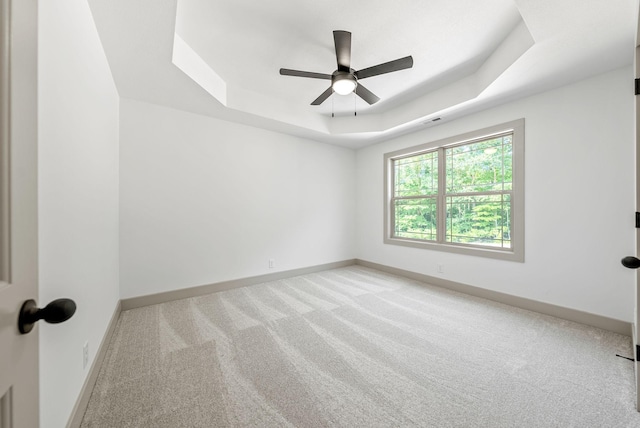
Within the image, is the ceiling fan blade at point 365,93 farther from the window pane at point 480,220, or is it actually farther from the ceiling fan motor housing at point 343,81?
the window pane at point 480,220

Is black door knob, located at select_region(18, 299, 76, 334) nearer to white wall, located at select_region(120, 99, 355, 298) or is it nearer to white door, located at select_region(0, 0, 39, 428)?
white door, located at select_region(0, 0, 39, 428)

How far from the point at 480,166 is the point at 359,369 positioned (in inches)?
122

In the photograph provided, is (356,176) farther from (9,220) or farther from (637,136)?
(9,220)

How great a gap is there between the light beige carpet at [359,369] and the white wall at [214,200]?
62 centimetres

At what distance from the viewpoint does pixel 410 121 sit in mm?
3602

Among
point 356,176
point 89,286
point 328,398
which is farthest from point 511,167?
point 89,286

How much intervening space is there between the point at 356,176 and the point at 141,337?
4229 millimetres

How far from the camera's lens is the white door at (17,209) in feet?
1.51

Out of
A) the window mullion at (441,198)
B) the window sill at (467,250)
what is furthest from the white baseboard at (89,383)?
the window mullion at (441,198)

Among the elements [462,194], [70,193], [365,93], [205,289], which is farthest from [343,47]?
[205,289]

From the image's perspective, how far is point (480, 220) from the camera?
11.2 ft

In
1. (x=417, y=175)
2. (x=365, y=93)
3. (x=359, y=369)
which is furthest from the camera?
(x=417, y=175)

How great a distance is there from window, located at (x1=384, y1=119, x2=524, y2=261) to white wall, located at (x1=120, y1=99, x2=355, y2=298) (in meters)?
1.28

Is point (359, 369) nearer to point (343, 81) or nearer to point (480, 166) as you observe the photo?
point (343, 81)
